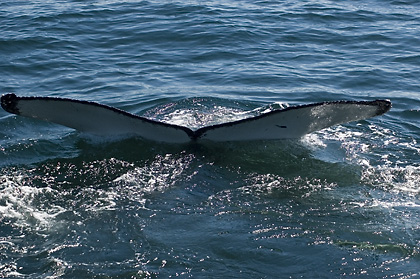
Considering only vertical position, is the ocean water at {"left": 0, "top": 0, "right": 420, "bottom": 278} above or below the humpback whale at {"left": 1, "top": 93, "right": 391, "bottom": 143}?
below

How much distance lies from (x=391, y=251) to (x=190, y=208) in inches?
82.5

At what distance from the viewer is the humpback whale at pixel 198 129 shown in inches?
316

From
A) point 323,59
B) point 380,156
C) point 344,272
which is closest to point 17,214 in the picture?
point 344,272

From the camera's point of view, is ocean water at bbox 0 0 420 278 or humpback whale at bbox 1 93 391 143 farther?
humpback whale at bbox 1 93 391 143

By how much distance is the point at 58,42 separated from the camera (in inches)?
634

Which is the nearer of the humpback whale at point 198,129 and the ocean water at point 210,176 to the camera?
the ocean water at point 210,176

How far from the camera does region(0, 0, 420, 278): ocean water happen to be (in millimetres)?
6594

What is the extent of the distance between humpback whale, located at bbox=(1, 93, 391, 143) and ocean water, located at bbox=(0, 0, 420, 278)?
0.22m

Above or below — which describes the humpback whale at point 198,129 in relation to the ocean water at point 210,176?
above

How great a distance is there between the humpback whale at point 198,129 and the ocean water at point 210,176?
0.22m

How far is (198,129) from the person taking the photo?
335 inches

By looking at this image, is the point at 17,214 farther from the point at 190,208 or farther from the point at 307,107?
the point at 307,107

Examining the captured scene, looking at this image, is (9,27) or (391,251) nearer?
(391,251)

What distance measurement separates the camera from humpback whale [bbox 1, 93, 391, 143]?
8.04 m
